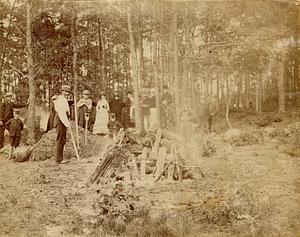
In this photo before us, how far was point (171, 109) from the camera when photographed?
3.95 metres

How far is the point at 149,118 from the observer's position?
394 centimetres

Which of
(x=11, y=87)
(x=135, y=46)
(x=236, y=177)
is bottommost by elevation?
(x=236, y=177)

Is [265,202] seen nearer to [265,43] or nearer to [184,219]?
[184,219]

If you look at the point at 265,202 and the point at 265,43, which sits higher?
the point at 265,43

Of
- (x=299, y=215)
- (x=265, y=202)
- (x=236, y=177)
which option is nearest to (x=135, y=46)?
(x=236, y=177)

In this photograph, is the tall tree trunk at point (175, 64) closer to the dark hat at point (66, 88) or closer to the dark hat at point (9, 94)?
the dark hat at point (66, 88)

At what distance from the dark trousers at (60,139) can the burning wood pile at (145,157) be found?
327 mm

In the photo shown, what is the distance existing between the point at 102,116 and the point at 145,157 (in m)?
0.46

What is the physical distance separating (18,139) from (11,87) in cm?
41

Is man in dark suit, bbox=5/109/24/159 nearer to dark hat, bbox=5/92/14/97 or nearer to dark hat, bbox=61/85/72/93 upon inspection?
dark hat, bbox=5/92/14/97

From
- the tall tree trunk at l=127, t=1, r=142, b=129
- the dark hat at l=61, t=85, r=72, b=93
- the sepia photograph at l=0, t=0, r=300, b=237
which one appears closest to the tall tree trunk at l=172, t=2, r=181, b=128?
the sepia photograph at l=0, t=0, r=300, b=237

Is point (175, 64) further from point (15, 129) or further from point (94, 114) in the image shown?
point (15, 129)

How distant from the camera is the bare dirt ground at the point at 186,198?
371 cm

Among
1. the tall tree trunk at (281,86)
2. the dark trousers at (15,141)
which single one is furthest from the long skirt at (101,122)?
the tall tree trunk at (281,86)
